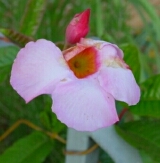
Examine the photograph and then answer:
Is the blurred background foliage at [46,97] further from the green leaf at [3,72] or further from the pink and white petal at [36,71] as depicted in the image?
the pink and white petal at [36,71]

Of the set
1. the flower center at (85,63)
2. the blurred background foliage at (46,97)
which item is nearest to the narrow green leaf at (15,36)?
the blurred background foliage at (46,97)

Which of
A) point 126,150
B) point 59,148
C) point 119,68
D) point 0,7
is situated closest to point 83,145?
point 126,150

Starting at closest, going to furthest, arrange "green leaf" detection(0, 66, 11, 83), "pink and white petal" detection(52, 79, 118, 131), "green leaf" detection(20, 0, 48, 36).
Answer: "pink and white petal" detection(52, 79, 118, 131), "green leaf" detection(0, 66, 11, 83), "green leaf" detection(20, 0, 48, 36)

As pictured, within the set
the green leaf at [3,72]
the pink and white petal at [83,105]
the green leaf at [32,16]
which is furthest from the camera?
the green leaf at [32,16]

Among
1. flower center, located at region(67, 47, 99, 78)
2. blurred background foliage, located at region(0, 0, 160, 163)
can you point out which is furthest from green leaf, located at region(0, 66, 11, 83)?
flower center, located at region(67, 47, 99, 78)

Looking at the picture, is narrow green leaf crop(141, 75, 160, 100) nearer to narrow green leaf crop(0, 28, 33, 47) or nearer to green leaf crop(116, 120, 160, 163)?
green leaf crop(116, 120, 160, 163)

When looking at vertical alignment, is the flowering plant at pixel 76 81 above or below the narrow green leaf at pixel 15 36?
above

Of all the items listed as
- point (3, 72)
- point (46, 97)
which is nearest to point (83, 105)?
point (3, 72)
